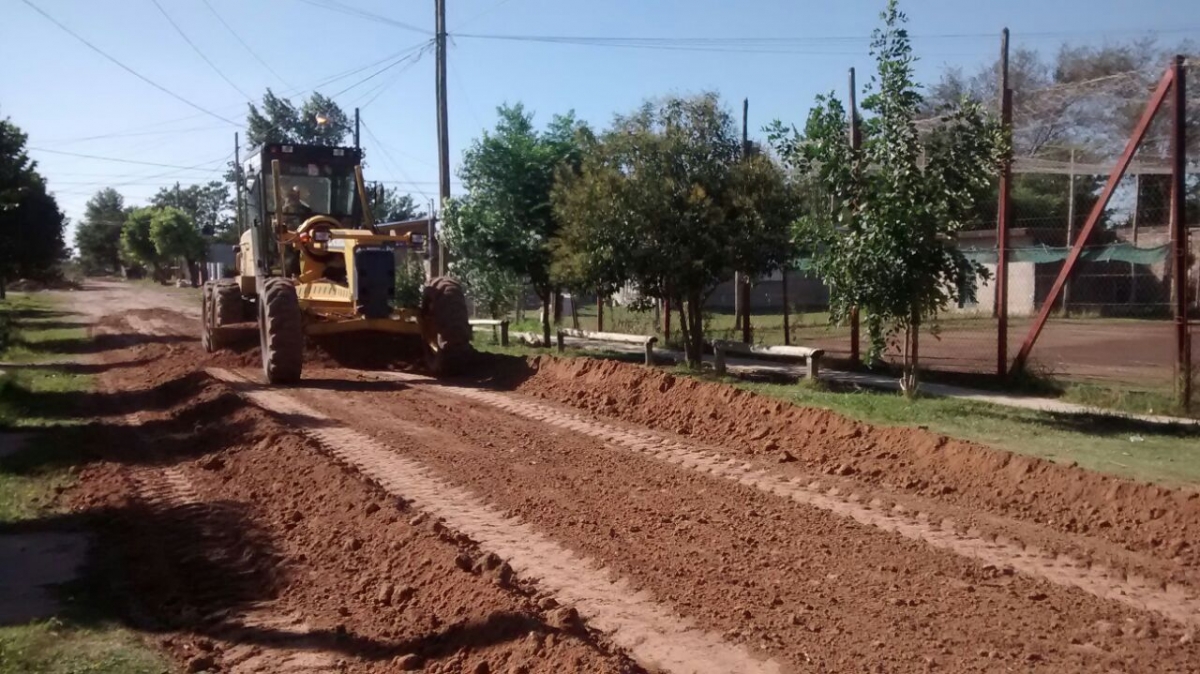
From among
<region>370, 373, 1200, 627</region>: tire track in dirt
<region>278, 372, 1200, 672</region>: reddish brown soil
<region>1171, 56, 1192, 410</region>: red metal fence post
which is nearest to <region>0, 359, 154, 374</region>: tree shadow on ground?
<region>370, 373, 1200, 627</region>: tire track in dirt

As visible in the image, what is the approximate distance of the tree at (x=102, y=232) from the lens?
116438 millimetres

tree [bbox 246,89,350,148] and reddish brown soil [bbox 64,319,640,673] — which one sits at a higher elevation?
tree [bbox 246,89,350,148]

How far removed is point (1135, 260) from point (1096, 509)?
748 inches

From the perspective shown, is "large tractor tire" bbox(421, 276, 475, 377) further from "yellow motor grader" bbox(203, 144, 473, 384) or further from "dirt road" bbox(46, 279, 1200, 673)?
"dirt road" bbox(46, 279, 1200, 673)

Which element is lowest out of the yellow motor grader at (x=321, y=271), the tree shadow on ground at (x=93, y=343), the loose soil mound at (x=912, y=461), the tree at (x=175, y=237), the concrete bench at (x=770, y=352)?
the loose soil mound at (x=912, y=461)

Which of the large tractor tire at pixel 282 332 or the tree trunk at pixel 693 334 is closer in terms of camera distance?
the large tractor tire at pixel 282 332

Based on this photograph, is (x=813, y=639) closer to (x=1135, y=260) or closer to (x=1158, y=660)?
(x=1158, y=660)

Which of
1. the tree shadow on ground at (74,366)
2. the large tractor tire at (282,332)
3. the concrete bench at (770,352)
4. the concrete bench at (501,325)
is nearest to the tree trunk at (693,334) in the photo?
the concrete bench at (770,352)

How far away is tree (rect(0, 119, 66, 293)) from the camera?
2659 centimetres

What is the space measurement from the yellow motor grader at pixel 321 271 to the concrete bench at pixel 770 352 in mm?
3912

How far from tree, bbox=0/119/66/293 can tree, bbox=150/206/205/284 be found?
39485 mm

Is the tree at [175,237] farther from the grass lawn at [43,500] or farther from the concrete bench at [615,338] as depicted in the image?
the concrete bench at [615,338]

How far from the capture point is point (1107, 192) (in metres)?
13.4

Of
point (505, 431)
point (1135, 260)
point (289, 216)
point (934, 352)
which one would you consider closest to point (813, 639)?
point (505, 431)
